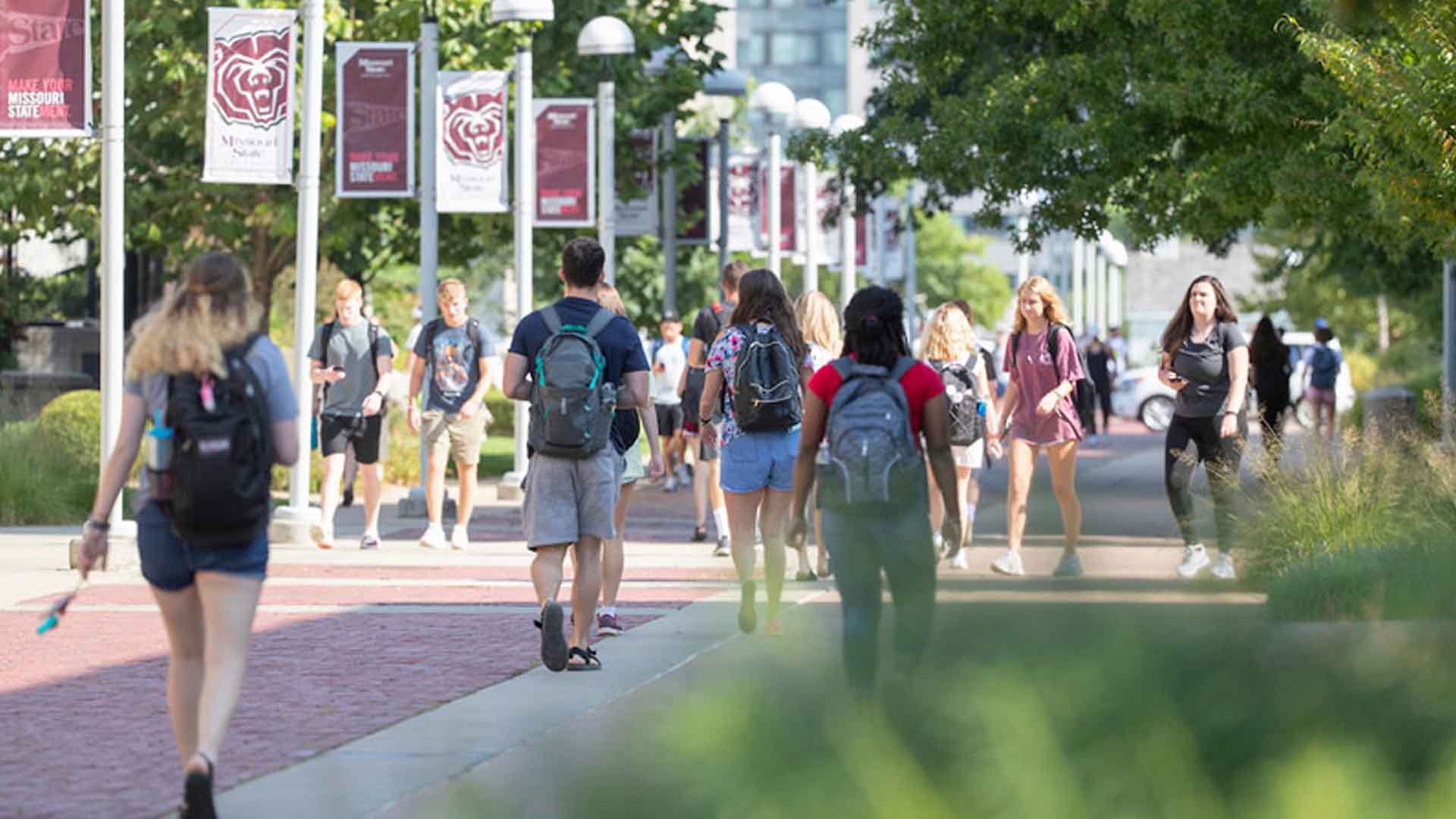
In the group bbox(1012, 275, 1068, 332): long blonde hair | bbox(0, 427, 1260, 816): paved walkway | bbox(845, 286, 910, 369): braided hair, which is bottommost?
bbox(0, 427, 1260, 816): paved walkway

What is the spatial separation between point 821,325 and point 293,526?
217 inches

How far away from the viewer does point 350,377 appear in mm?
16047

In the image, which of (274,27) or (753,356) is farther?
(274,27)

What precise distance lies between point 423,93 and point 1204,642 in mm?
19356

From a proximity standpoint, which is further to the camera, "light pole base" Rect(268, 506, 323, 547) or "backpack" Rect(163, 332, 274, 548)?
"light pole base" Rect(268, 506, 323, 547)

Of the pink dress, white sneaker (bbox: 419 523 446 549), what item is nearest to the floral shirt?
the pink dress

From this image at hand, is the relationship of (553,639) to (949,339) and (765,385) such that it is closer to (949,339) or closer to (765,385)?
(765,385)

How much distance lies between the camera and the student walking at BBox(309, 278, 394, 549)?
16.0 meters

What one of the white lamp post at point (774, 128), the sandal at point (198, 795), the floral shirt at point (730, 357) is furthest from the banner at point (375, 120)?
the sandal at point (198, 795)

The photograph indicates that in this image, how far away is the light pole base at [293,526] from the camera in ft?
56.2

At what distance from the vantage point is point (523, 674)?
9.75m

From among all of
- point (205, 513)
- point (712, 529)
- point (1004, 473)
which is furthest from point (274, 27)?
point (1004, 473)

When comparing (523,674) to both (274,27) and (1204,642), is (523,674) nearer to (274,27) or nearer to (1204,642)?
(1204,642)

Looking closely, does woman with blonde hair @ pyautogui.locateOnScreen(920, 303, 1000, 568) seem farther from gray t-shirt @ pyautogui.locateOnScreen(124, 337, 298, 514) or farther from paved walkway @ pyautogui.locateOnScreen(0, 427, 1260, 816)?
gray t-shirt @ pyautogui.locateOnScreen(124, 337, 298, 514)
